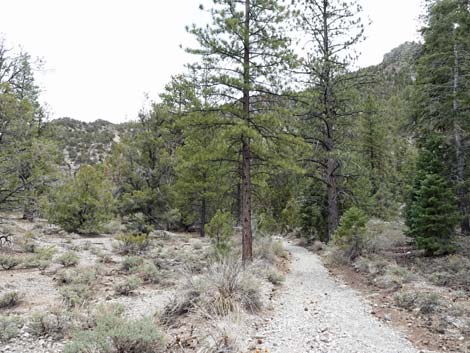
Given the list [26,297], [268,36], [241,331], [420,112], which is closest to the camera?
[241,331]

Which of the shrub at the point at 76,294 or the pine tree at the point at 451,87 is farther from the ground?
the pine tree at the point at 451,87

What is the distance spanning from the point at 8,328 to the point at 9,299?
257cm

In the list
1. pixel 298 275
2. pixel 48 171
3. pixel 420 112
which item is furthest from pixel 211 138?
pixel 48 171

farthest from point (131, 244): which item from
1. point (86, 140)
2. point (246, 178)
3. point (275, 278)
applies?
point (86, 140)

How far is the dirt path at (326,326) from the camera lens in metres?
5.40

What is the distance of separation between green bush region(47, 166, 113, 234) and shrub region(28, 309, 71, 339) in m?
15.5

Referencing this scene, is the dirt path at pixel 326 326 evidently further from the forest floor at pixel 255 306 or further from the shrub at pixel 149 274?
the shrub at pixel 149 274

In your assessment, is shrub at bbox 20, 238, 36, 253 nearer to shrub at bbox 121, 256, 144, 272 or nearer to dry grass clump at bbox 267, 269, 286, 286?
shrub at bbox 121, 256, 144, 272

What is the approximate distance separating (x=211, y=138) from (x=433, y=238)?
8.58 metres

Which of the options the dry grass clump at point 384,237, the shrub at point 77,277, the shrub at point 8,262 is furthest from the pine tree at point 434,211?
the shrub at point 8,262

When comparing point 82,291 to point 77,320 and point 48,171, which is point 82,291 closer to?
point 77,320

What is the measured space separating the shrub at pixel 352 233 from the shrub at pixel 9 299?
10.4m

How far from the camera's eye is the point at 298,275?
11922 mm

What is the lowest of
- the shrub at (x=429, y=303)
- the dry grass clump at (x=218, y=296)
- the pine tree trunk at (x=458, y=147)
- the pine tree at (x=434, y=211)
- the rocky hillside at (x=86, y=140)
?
the shrub at (x=429, y=303)
